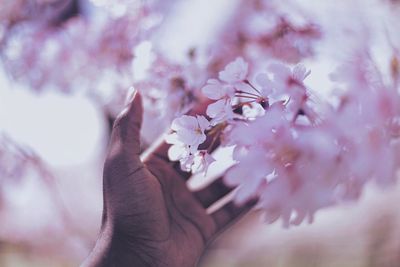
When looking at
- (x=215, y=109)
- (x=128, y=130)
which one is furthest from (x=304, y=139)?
(x=128, y=130)

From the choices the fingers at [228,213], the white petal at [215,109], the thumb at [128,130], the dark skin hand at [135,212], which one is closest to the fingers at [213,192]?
the fingers at [228,213]

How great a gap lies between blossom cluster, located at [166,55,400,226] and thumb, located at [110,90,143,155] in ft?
0.60

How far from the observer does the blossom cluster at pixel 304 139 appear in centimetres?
60

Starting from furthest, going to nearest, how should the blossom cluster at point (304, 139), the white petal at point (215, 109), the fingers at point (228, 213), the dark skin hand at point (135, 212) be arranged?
the fingers at point (228, 213) < the dark skin hand at point (135, 212) < the white petal at point (215, 109) < the blossom cluster at point (304, 139)

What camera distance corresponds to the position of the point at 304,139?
0.62 m

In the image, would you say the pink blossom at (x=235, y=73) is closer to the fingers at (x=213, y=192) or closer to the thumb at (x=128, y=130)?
the thumb at (x=128, y=130)

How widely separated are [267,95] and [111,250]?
0.42 meters

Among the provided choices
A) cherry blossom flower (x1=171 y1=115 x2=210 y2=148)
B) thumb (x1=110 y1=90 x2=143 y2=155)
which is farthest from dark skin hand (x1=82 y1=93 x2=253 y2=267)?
cherry blossom flower (x1=171 y1=115 x2=210 y2=148)

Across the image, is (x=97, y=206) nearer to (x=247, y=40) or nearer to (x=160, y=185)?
(x=247, y=40)

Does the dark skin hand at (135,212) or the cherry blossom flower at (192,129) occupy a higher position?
the cherry blossom flower at (192,129)

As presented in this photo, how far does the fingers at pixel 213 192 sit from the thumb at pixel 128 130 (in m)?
0.39

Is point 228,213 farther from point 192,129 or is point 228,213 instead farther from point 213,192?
point 192,129

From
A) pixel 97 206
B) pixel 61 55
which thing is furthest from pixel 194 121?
pixel 97 206

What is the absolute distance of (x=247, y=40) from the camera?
1825mm
